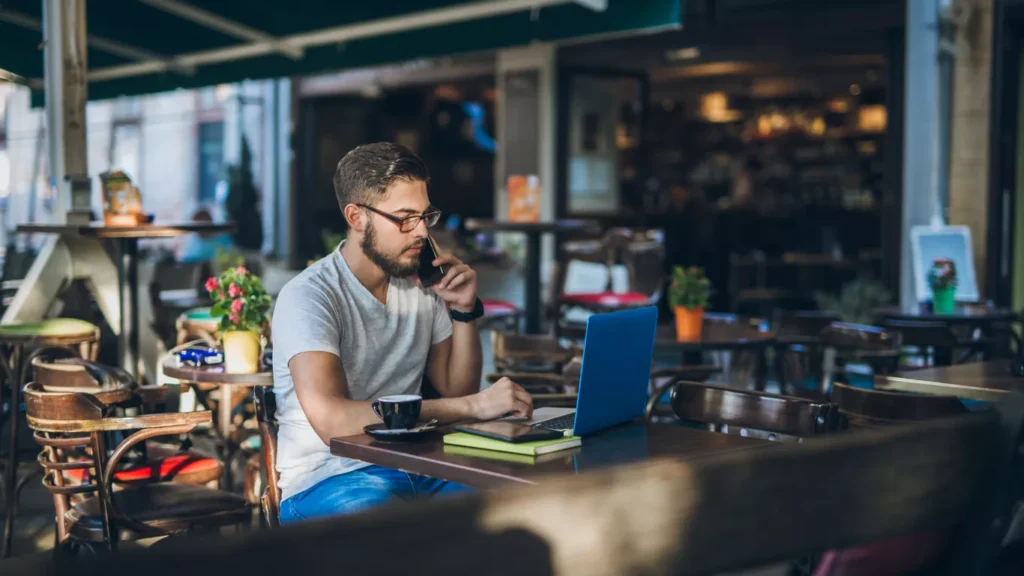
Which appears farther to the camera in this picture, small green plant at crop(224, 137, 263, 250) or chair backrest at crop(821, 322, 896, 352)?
small green plant at crop(224, 137, 263, 250)

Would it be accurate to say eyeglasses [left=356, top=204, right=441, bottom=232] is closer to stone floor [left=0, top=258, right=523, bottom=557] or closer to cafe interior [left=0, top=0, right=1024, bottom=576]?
cafe interior [left=0, top=0, right=1024, bottom=576]

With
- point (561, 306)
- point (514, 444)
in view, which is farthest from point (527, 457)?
point (561, 306)

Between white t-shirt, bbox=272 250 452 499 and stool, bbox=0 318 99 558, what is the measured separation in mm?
1550

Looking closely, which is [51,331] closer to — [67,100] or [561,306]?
[67,100]

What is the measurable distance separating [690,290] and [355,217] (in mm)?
2210

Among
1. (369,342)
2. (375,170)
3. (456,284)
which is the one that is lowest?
(369,342)

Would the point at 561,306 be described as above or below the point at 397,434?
below

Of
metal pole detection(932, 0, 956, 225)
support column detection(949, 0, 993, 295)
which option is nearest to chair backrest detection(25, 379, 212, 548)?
metal pole detection(932, 0, 956, 225)

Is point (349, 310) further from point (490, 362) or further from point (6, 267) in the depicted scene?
point (6, 267)

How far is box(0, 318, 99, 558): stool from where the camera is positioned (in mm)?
3932

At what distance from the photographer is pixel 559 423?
246 centimetres

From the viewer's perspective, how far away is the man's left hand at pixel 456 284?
278cm

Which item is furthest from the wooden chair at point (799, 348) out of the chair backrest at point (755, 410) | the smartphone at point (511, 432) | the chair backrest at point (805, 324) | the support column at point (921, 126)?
the smartphone at point (511, 432)

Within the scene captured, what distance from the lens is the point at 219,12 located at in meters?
6.43
